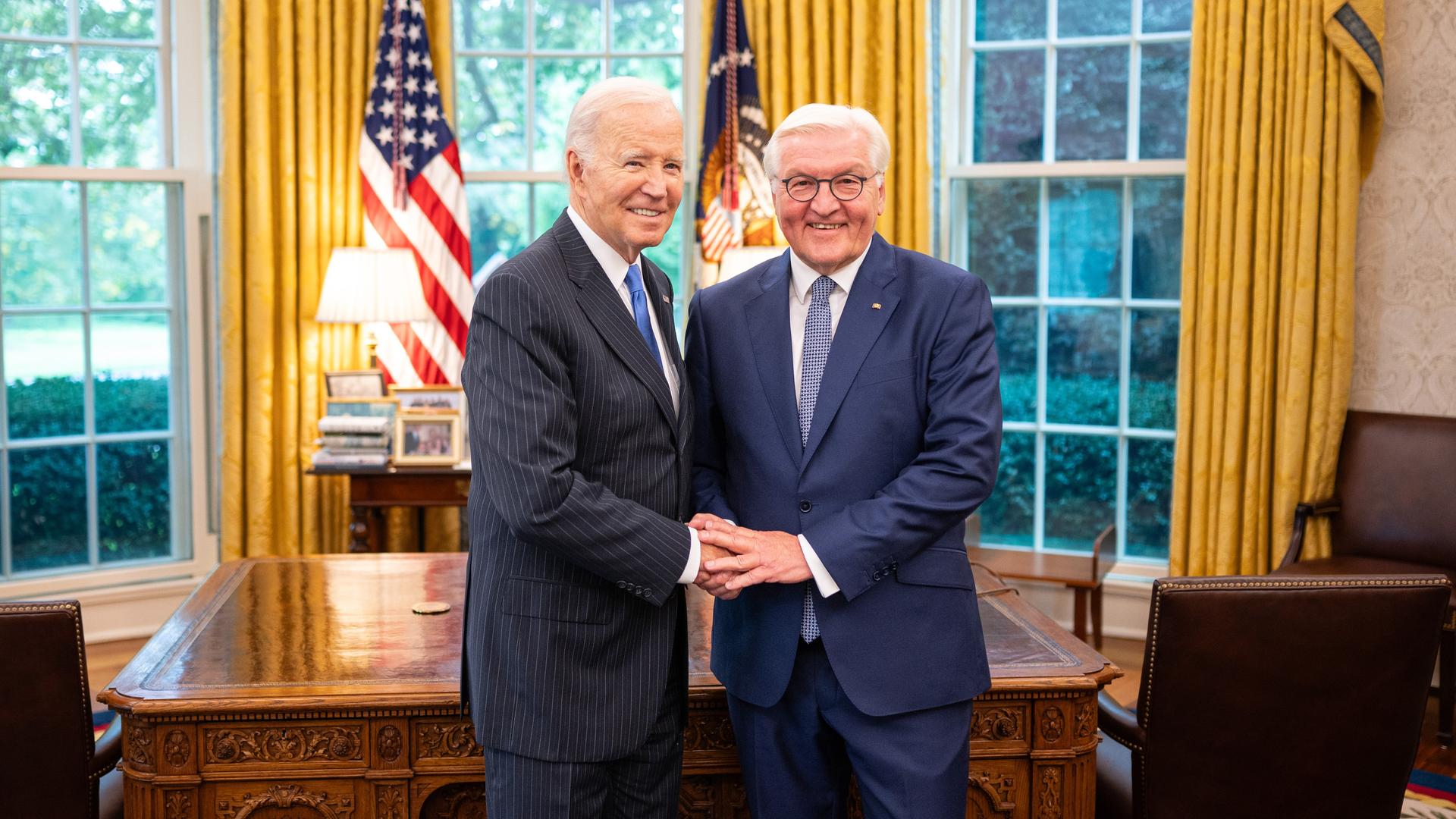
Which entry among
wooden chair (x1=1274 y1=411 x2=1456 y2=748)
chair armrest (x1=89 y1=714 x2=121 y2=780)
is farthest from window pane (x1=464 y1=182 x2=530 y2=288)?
wooden chair (x1=1274 y1=411 x2=1456 y2=748)

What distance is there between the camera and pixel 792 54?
4.93 m

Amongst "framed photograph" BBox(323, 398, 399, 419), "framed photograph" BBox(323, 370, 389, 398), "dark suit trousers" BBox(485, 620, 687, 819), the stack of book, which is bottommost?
"dark suit trousers" BBox(485, 620, 687, 819)

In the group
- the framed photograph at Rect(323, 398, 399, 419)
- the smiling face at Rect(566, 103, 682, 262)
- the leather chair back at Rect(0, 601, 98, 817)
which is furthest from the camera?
the framed photograph at Rect(323, 398, 399, 419)

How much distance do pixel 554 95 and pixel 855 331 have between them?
375 centimetres

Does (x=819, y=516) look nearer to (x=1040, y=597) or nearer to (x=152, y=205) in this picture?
(x=1040, y=597)

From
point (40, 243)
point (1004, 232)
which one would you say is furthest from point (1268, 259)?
point (40, 243)

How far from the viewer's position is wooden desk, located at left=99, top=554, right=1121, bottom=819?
2117 mm

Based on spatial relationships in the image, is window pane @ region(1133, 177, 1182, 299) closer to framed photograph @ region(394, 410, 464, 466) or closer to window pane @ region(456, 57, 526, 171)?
window pane @ region(456, 57, 526, 171)

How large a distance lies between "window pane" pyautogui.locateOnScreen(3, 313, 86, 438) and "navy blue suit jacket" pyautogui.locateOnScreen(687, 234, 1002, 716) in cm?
399

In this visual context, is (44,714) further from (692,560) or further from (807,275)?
(807,275)

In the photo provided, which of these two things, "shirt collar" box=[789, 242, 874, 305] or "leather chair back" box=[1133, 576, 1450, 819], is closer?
"shirt collar" box=[789, 242, 874, 305]

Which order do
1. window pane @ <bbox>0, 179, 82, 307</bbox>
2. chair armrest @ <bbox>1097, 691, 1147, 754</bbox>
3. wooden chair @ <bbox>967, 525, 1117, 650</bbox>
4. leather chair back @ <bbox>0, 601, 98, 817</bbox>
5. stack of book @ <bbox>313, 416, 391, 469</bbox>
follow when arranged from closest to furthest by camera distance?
1. leather chair back @ <bbox>0, 601, 98, 817</bbox>
2. chair armrest @ <bbox>1097, 691, 1147, 754</bbox>
3. wooden chair @ <bbox>967, 525, 1117, 650</bbox>
4. stack of book @ <bbox>313, 416, 391, 469</bbox>
5. window pane @ <bbox>0, 179, 82, 307</bbox>

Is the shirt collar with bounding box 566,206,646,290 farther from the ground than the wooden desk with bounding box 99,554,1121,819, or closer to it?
farther from the ground

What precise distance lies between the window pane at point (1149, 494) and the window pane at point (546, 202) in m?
2.70
